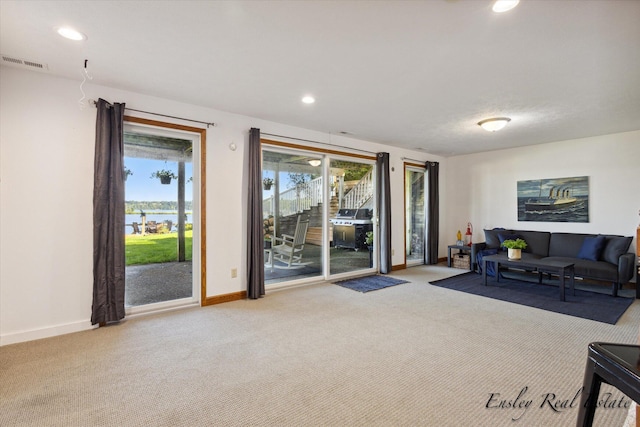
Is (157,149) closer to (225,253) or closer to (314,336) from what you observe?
(225,253)

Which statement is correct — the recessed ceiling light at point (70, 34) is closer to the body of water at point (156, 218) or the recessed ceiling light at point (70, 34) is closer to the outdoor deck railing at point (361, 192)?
the body of water at point (156, 218)

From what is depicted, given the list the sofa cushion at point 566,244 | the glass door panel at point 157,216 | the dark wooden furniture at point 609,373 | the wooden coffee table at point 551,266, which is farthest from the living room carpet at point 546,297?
the glass door panel at point 157,216

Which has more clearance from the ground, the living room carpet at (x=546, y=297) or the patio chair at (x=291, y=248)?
the patio chair at (x=291, y=248)

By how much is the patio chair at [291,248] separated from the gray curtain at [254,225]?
57 cm

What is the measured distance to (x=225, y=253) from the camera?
396cm

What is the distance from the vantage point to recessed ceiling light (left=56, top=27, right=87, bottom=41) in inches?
85.4

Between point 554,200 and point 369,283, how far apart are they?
12.7 ft

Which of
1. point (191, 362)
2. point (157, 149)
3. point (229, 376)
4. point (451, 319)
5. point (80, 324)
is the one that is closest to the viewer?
point (229, 376)

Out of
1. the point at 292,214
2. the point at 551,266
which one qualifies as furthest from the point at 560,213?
the point at 292,214

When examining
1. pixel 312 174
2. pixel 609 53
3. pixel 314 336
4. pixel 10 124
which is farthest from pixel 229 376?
pixel 609 53

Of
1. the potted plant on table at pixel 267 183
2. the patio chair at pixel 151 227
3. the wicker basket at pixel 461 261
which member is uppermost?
the potted plant on table at pixel 267 183

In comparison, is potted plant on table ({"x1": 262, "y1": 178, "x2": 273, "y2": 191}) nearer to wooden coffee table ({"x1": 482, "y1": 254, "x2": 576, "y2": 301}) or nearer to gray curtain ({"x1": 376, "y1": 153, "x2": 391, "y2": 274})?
gray curtain ({"x1": 376, "y1": 153, "x2": 391, "y2": 274})

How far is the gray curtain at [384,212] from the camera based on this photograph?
566 cm

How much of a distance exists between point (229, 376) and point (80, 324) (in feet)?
6.36
